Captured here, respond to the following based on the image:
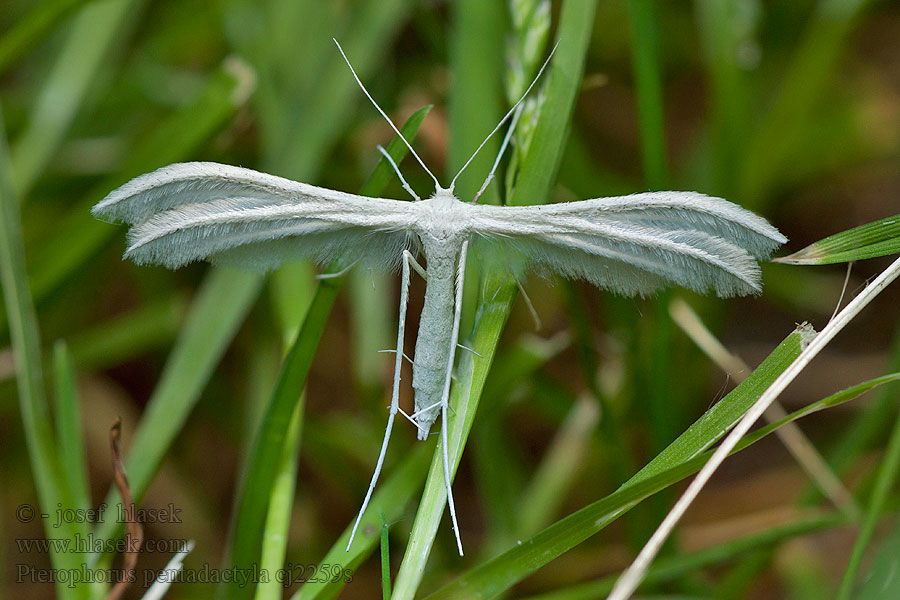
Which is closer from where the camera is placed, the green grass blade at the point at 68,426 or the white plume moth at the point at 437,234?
the white plume moth at the point at 437,234

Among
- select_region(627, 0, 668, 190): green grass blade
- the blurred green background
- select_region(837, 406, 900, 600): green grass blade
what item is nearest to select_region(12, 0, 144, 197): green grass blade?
the blurred green background

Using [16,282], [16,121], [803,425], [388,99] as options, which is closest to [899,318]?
[803,425]

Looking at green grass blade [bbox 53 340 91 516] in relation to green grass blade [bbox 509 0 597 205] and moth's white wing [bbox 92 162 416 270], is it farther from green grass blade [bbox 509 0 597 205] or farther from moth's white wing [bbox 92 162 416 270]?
green grass blade [bbox 509 0 597 205]

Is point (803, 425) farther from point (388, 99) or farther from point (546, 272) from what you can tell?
point (388, 99)

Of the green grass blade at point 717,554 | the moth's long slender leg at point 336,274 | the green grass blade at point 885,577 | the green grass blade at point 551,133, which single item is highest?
the green grass blade at point 551,133

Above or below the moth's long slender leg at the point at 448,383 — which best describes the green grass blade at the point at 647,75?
above

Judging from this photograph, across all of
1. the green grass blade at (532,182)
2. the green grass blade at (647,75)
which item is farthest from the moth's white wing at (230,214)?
the green grass blade at (647,75)

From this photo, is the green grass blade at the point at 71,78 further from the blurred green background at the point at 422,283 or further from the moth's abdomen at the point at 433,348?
the moth's abdomen at the point at 433,348

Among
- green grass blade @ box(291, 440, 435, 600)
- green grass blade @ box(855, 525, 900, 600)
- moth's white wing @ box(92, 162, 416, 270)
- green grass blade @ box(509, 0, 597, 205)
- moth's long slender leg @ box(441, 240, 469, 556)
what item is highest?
green grass blade @ box(509, 0, 597, 205)
